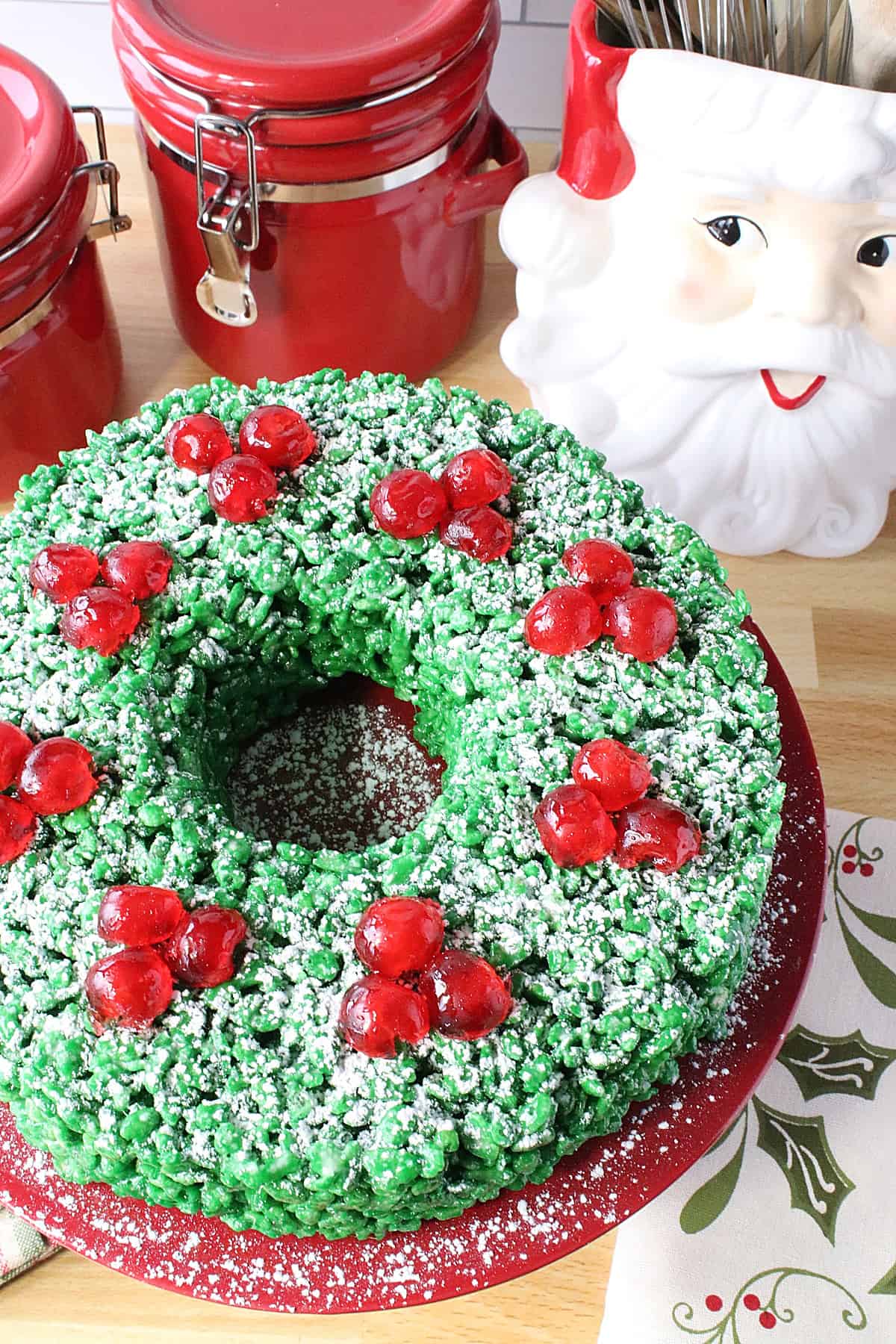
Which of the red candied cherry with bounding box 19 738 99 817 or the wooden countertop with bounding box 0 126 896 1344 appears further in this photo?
the wooden countertop with bounding box 0 126 896 1344

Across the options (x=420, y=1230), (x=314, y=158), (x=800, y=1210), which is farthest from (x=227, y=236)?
(x=800, y=1210)

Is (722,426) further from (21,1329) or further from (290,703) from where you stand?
(21,1329)

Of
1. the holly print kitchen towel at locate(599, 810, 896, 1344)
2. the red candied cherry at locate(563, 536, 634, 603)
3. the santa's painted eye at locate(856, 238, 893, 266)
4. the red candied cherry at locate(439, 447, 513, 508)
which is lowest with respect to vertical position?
the holly print kitchen towel at locate(599, 810, 896, 1344)

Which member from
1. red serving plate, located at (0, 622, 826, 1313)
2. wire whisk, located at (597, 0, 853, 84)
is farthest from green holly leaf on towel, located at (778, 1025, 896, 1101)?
wire whisk, located at (597, 0, 853, 84)

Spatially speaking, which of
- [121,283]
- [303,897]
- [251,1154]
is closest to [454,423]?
[303,897]

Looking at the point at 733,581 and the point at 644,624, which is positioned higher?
the point at 644,624

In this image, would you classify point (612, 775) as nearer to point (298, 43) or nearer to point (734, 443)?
point (734, 443)

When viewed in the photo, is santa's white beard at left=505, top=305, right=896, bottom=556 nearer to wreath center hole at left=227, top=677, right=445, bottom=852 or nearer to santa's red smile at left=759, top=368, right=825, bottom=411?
santa's red smile at left=759, top=368, right=825, bottom=411
